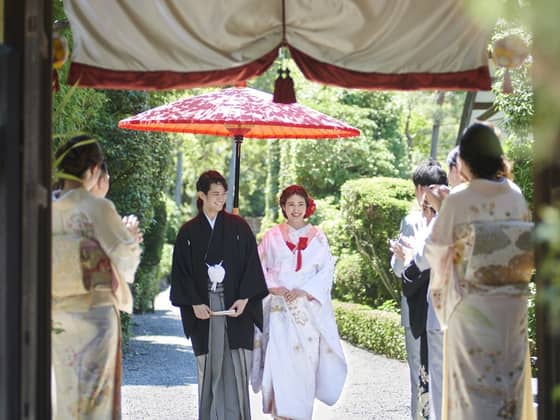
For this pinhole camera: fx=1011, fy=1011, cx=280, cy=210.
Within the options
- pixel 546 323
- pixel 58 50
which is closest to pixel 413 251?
pixel 546 323

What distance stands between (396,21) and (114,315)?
2474mm

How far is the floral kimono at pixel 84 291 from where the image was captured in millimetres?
5461

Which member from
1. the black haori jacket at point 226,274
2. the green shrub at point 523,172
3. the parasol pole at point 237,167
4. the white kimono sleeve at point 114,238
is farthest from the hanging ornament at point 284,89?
the green shrub at point 523,172

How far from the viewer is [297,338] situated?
839cm

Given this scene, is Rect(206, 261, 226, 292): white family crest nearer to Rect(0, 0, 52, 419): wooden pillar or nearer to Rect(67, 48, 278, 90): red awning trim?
Rect(67, 48, 278, 90): red awning trim

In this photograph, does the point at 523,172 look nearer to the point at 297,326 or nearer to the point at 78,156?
the point at 297,326

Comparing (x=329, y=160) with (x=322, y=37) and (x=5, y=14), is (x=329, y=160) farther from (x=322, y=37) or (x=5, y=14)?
(x=5, y=14)

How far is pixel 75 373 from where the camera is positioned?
5523 mm

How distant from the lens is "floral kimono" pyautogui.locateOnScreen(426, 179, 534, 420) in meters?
5.24

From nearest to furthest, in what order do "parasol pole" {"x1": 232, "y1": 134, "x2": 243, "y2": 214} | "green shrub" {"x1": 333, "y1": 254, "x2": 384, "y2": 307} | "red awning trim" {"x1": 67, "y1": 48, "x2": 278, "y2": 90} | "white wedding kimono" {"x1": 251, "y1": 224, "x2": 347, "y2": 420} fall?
"red awning trim" {"x1": 67, "y1": 48, "x2": 278, "y2": 90} < "white wedding kimono" {"x1": 251, "y1": 224, "x2": 347, "y2": 420} < "parasol pole" {"x1": 232, "y1": 134, "x2": 243, "y2": 214} < "green shrub" {"x1": 333, "y1": 254, "x2": 384, "y2": 307}

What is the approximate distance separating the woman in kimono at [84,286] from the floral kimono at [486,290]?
68.2 inches

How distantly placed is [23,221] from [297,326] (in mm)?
4456

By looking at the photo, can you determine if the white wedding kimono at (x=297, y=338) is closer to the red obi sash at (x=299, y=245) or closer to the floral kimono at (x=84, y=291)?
the red obi sash at (x=299, y=245)

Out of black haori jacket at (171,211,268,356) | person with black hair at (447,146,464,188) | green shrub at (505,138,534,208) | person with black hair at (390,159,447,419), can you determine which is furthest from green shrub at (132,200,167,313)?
person with black hair at (447,146,464,188)
